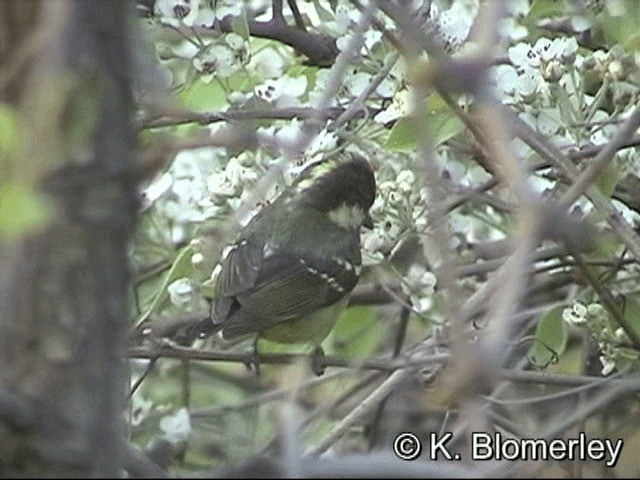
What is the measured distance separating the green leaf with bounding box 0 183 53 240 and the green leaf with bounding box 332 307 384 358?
2045mm

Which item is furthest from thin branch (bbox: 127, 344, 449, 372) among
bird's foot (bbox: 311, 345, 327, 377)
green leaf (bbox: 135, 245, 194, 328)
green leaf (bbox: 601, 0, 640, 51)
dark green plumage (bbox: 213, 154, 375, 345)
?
green leaf (bbox: 601, 0, 640, 51)

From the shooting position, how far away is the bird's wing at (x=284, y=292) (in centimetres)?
275

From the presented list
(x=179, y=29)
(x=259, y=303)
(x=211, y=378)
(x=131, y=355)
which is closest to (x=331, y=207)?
(x=259, y=303)

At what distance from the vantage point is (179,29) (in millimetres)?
2287

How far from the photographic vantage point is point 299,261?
3.04 m

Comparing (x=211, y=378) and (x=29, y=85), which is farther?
(x=211, y=378)

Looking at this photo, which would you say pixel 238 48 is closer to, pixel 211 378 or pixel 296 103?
pixel 296 103

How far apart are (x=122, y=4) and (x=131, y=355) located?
1.10m

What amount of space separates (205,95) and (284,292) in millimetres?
696

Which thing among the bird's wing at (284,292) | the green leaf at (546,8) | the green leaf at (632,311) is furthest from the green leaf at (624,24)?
the bird's wing at (284,292)

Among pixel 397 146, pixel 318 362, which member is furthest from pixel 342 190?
pixel 397 146

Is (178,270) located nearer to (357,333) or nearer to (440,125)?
(440,125)

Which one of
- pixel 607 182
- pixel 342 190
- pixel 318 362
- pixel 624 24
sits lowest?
pixel 318 362

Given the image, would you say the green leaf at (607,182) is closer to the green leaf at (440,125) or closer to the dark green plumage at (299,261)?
the green leaf at (440,125)
